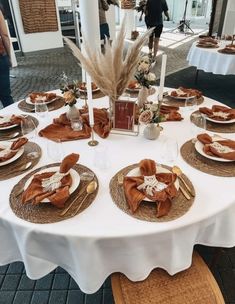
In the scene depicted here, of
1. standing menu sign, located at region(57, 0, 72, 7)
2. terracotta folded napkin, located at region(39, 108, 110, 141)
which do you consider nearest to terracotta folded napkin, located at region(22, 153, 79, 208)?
terracotta folded napkin, located at region(39, 108, 110, 141)

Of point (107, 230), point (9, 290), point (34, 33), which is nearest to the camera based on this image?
point (107, 230)

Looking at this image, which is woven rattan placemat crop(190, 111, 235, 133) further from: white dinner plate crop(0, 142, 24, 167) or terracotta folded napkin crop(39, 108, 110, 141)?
white dinner plate crop(0, 142, 24, 167)

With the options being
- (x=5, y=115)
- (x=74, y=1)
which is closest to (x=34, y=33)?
(x=74, y=1)

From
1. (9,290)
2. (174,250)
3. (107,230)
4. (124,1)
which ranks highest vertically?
(124,1)

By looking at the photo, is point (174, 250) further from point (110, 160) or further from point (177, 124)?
point (177, 124)

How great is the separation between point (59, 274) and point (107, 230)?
0.78m

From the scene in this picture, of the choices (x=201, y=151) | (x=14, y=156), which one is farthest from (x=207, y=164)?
(x=14, y=156)

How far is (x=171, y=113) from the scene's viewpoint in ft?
4.62

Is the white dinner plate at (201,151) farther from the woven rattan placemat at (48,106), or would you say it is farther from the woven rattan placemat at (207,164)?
the woven rattan placemat at (48,106)

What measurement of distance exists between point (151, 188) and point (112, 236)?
0.21 meters

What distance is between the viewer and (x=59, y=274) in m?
1.35

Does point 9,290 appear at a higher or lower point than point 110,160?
lower

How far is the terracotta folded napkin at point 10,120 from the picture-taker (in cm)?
132

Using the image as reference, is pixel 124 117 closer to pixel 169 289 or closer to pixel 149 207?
pixel 149 207
